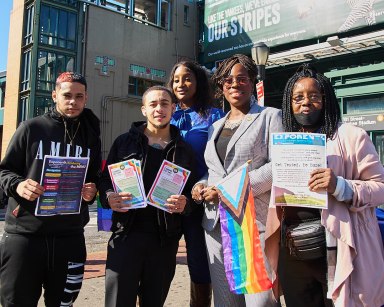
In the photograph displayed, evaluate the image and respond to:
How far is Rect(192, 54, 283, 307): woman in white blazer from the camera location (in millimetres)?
2666

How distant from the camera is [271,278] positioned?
256cm

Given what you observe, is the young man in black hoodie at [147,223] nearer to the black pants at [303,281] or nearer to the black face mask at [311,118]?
the black pants at [303,281]

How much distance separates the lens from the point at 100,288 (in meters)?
5.19

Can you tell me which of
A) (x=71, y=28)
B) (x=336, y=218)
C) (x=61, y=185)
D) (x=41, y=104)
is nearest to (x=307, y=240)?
(x=336, y=218)

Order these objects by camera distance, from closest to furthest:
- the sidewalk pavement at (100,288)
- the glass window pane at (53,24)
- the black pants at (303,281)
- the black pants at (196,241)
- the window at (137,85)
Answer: the black pants at (303,281), the black pants at (196,241), the sidewalk pavement at (100,288), the glass window pane at (53,24), the window at (137,85)

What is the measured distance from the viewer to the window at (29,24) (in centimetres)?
2052

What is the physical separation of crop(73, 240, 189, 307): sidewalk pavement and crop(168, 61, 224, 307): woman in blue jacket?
1546 millimetres

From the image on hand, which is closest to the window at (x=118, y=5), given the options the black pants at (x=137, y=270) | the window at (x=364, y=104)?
the window at (x=364, y=104)

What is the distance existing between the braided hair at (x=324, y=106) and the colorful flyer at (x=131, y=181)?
42.2 inches

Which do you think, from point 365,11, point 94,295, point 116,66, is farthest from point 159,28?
point 94,295

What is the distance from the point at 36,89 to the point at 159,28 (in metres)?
8.35

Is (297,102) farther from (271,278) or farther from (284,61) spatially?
(284,61)

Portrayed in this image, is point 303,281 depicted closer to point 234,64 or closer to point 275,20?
point 234,64

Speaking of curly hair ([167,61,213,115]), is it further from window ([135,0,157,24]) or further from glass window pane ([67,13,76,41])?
window ([135,0,157,24])
